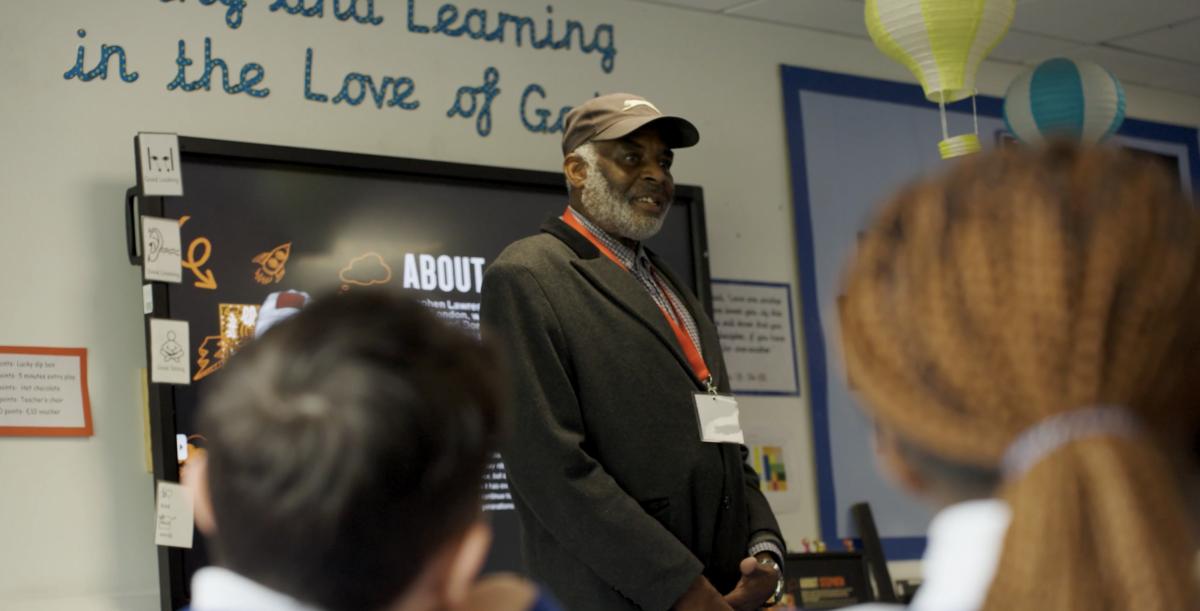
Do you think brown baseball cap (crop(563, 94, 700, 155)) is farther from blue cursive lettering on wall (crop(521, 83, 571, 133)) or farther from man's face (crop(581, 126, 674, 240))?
blue cursive lettering on wall (crop(521, 83, 571, 133))

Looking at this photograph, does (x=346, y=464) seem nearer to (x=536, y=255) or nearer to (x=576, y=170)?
(x=536, y=255)

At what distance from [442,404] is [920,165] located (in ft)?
14.7

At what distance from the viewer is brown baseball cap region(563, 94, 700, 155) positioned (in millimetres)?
2805

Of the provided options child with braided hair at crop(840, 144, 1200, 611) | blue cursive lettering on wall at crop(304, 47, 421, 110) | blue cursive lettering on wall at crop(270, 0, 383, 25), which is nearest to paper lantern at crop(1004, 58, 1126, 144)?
blue cursive lettering on wall at crop(304, 47, 421, 110)

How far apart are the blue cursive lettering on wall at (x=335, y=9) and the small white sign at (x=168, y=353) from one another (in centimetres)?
97

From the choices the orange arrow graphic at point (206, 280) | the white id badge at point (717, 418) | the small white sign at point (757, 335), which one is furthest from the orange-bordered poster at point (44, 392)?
the small white sign at point (757, 335)

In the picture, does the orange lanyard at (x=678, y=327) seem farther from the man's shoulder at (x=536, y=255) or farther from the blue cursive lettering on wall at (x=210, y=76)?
the blue cursive lettering on wall at (x=210, y=76)

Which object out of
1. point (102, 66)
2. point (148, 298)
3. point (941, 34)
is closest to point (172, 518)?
point (148, 298)

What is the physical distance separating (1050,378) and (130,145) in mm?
3061

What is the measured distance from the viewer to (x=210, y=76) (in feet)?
11.9

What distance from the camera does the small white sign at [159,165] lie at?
3.27 metres

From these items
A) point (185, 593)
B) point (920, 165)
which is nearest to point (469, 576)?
point (185, 593)

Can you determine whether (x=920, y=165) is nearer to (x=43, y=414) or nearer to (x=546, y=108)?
(x=546, y=108)

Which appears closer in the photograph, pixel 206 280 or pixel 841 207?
pixel 206 280
